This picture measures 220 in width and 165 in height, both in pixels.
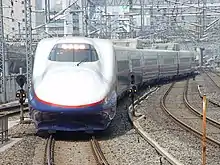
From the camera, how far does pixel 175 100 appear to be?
2733cm

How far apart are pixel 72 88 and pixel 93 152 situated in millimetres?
2032

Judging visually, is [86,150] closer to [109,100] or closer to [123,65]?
[109,100]

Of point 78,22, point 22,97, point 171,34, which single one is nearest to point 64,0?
point 78,22

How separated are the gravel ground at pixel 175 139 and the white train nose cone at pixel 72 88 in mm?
2029

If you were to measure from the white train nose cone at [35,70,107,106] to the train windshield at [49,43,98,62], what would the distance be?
41.2 inches

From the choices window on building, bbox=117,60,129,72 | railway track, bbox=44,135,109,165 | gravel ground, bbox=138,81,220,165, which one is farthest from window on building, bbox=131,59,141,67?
railway track, bbox=44,135,109,165

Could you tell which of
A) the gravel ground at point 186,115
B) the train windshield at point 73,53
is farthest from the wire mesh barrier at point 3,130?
the gravel ground at point 186,115

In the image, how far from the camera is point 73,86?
1266 cm

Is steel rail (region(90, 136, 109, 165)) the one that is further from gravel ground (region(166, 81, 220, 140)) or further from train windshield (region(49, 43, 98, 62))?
gravel ground (region(166, 81, 220, 140))

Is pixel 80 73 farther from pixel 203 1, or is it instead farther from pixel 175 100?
pixel 203 1

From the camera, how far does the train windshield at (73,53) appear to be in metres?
14.3

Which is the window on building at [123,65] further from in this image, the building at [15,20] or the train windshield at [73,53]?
the building at [15,20]

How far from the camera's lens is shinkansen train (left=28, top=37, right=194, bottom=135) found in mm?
12438

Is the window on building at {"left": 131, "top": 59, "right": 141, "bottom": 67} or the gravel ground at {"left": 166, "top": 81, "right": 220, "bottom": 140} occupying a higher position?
the window on building at {"left": 131, "top": 59, "right": 141, "bottom": 67}
